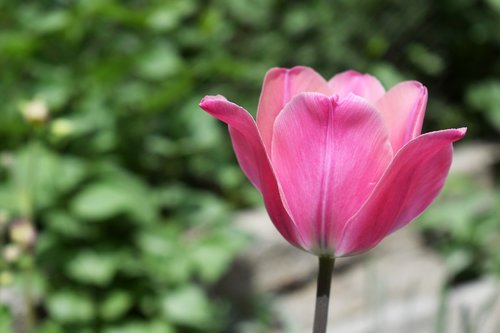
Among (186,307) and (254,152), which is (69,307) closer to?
(186,307)

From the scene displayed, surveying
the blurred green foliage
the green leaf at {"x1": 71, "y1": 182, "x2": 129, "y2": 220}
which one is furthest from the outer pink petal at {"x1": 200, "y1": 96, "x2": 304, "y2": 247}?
the blurred green foliage

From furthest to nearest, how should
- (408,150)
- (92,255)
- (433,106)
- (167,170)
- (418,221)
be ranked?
(433,106) → (418,221) → (167,170) → (92,255) → (408,150)

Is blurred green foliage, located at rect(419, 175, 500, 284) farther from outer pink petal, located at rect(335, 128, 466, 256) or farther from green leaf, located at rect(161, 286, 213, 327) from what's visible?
outer pink petal, located at rect(335, 128, 466, 256)

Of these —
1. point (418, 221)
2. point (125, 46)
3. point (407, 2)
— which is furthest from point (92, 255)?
point (407, 2)

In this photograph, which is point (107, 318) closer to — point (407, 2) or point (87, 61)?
point (87, 61)

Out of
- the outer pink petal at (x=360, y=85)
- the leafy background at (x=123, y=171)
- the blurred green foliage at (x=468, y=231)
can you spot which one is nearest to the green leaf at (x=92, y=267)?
the leafy background at (x=123, y=171)

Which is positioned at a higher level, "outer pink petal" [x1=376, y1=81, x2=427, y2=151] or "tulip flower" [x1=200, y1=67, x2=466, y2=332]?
"outer pink petal" [x1=376, y1=81, x2=427, y2=151]
